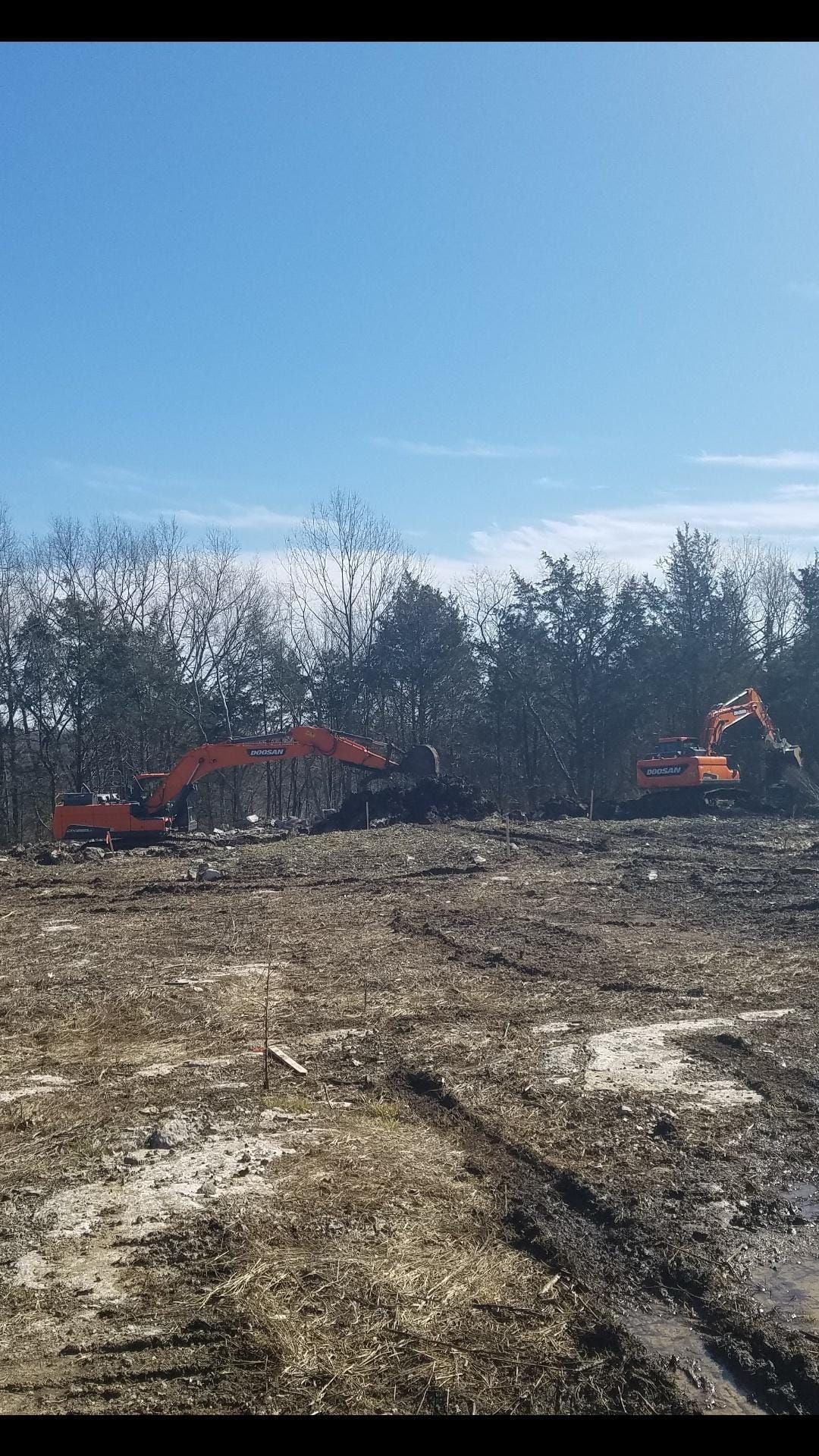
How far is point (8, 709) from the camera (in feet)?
121

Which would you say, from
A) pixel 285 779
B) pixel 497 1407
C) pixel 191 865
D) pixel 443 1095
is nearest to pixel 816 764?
pixel 285 779

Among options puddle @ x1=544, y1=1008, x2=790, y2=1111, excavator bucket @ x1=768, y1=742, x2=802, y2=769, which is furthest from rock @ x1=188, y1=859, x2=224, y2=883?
excavator bucket @ x1=768, y1=742, x2=802, y2=769

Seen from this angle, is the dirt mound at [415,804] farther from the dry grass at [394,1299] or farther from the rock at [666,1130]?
the dry grass at [394,1299]

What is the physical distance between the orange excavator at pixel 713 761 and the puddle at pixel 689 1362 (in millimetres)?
25250

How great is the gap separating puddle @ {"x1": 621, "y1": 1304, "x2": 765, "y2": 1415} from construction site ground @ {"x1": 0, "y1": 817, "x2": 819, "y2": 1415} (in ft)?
0.04

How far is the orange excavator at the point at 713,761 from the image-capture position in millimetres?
28438

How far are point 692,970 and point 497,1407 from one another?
294 inches

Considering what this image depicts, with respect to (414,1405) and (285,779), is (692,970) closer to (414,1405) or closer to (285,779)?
(414,1405)

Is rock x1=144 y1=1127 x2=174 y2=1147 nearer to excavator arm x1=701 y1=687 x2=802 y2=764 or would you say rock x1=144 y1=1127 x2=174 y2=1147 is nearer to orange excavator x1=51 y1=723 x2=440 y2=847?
orange excavator x1=51 y1=723 x2=440 y2=847

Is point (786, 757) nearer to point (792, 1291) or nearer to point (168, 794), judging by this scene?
point (168, 794)

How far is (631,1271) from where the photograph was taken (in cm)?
424

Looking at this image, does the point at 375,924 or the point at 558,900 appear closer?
the point at 375,924

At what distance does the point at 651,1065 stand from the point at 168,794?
18664mm

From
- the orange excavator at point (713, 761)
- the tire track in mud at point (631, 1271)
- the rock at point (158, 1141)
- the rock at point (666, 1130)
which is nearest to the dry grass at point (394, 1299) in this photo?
the tire track in mud at point (631, 1271)
